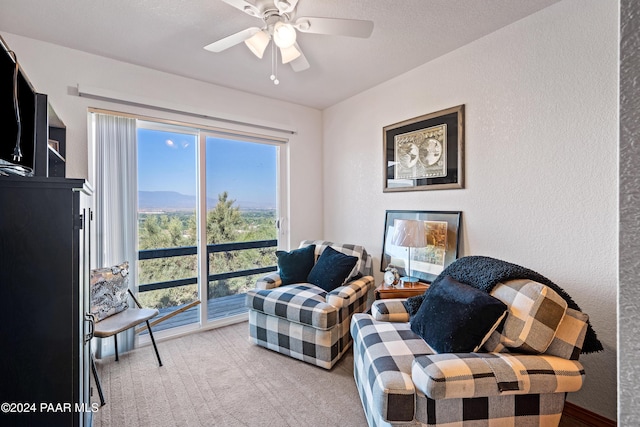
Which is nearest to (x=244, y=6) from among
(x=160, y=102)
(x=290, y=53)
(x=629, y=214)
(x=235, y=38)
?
(x=235, y=38)

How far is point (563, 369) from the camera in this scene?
4.29 feet

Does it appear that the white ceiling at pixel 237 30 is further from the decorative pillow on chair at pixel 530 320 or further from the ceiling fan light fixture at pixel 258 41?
the decorative pillow on chair at pixel 530 320

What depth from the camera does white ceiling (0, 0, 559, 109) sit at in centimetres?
194

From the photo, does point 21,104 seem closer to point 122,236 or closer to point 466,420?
point 122,236

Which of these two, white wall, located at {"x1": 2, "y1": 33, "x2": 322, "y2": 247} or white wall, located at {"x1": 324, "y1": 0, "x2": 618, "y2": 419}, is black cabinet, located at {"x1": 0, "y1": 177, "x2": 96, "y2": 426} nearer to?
white wall, located at {"x1": 2, "y1": 33, "x2": 322, "y2": 247}

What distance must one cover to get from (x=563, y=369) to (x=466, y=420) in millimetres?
488

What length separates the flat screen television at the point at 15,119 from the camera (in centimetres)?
126

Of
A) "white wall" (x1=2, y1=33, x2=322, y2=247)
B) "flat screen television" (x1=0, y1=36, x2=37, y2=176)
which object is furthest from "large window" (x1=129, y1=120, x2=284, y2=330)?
"flat screen television" (x1=0, y1=36, x2=37, y2=176)

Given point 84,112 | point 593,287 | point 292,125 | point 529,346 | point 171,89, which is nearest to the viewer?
point 529,346

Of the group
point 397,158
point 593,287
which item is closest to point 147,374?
point 397,158

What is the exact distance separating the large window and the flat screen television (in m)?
1.28

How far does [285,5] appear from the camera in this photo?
1622 mm

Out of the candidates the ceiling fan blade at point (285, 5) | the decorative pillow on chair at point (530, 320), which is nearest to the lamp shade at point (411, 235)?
the decorative pillow on chair at point (530, 320)

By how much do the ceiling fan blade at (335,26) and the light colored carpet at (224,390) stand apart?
7.60 feet
